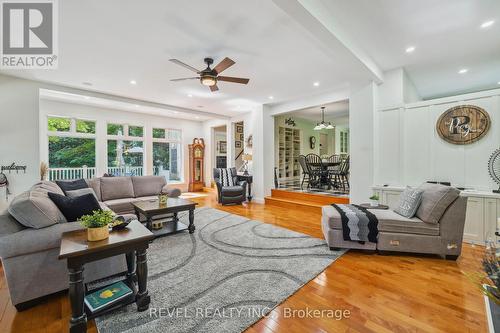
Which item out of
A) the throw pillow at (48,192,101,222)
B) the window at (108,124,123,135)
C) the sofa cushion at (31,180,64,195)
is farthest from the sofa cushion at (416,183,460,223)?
the window at (108,124,123,135)

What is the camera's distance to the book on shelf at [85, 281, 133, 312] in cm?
170

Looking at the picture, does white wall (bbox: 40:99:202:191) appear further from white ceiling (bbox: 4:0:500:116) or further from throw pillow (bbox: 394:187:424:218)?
throw pillow (bbox: 394:187:424:218)

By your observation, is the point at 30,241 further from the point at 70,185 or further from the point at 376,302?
the point at 376,302

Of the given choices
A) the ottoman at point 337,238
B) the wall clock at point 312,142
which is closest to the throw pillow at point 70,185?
the ottoman at point 337,238

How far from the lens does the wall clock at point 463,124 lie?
3.44m

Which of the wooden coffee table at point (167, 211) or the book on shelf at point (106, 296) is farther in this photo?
the wooden coffee table at point (167, 211)

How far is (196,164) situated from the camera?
8.66 meters

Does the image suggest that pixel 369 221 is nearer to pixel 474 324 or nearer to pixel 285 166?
pixel 474 324

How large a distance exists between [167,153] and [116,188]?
3.85 metres

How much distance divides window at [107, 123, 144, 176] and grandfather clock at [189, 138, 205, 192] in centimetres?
176

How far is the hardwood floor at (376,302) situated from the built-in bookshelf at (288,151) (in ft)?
20.3

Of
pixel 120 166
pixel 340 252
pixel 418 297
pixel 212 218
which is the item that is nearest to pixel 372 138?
pixel 340 252

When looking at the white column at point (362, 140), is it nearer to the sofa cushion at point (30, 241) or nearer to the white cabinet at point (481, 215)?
the white cabinet at point (481, 215)
